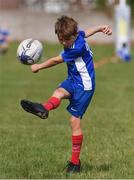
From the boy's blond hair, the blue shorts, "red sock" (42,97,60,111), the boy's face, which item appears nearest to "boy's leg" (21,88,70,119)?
"red sock" (42,97,60,111)

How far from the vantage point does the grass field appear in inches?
308

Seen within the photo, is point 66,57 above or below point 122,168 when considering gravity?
above

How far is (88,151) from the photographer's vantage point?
29.8 ft

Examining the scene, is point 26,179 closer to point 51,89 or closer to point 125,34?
point 51,89

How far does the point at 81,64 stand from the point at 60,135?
3.02 metres

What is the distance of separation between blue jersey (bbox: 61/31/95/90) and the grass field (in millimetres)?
1074

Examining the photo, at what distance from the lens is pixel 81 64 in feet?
25.6

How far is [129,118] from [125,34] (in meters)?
16.1

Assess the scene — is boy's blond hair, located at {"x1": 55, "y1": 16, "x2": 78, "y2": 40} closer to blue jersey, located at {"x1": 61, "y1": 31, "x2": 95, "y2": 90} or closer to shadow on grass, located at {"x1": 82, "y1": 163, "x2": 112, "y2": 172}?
blue jersey, located at {"x1": 61, "y1": 31, "x2": 95, "y2": 90}

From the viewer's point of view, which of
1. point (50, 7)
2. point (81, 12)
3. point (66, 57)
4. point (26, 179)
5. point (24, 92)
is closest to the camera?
point (26, 179)

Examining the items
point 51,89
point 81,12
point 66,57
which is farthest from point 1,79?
point 81,12

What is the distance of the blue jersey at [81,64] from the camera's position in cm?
774

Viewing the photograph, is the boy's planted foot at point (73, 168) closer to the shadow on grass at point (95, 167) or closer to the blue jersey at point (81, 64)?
the shadow on grass at point (95, 167)

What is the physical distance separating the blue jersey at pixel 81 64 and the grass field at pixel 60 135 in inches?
42.3
